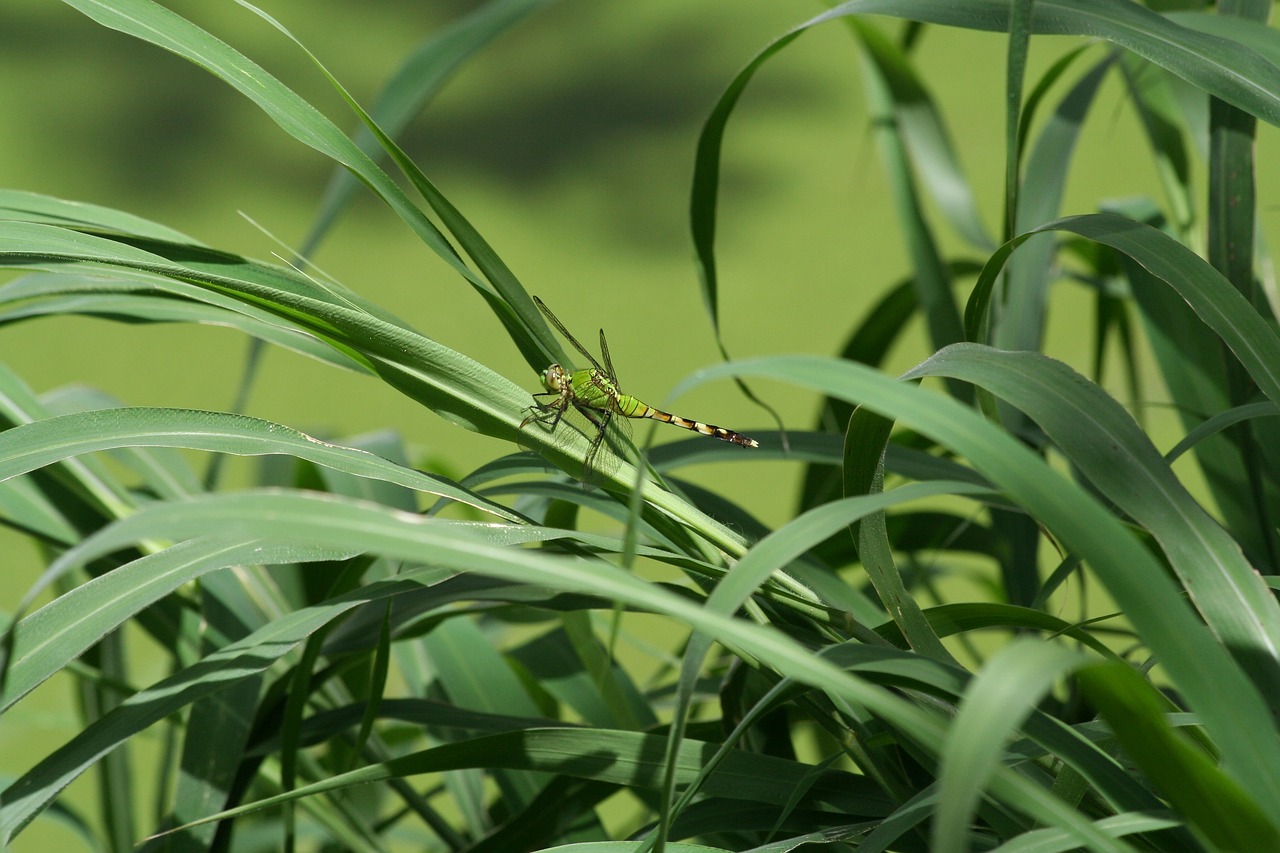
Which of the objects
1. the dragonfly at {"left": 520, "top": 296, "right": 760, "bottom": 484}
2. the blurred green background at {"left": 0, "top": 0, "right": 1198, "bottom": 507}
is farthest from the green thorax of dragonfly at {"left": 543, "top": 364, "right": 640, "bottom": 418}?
the blurred green background at {"left": 0, "top": 0, "right": 1198, "bottom": 507}

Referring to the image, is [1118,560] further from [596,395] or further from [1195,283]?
[596,395]

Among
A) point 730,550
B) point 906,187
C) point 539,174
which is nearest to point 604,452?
point 730,550

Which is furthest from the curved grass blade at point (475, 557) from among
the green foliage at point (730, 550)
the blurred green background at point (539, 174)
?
the blurred green background at point (539, 174)

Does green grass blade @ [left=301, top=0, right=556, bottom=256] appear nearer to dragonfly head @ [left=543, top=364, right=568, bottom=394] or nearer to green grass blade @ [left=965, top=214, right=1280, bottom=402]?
dragonfly head @ [left=543, top=364, right=568, bottom=394]

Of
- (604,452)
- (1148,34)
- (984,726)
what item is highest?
(1148,34)

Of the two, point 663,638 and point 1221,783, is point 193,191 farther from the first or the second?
point 1221,783

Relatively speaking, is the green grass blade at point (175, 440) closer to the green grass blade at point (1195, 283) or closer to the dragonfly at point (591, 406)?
the dragonfly at point (591, 406)

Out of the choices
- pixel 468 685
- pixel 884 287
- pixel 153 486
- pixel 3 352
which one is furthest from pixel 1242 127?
pixel 3 352
